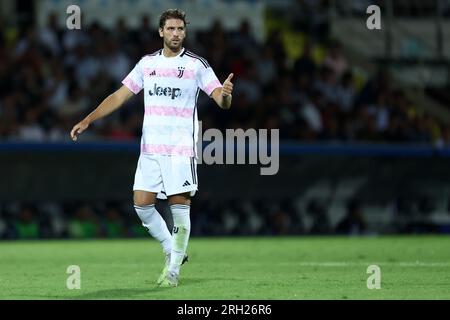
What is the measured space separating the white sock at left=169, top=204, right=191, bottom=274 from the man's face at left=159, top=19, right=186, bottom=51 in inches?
55.8

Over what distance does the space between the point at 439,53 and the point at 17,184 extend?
899cm

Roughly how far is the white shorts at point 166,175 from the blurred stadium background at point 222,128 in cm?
902

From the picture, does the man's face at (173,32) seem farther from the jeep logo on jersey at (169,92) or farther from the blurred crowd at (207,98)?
the blurred crowd at (207,98)

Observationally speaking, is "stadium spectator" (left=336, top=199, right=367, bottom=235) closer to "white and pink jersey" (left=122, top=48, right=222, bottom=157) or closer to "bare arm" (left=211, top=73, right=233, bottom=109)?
"white and pink jersey" (left=122, top=48, right=222, bottom=157)

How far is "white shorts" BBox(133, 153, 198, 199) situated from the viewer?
10.3 m

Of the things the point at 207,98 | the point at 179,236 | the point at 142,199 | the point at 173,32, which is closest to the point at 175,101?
the point at 173,32

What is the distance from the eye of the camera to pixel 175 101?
1029 centimetres

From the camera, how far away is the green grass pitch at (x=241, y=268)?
9.52 metres

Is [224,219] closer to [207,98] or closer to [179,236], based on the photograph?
[207,98]

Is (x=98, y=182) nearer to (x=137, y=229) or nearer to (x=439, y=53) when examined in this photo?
(x=137, y=229)

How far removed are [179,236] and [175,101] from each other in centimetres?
118

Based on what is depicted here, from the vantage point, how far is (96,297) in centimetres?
917

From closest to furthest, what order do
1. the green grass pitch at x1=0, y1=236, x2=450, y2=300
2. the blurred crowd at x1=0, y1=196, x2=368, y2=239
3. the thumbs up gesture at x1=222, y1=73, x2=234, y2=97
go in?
the green grass pitch at x1=0, y1=236, x2=450, y2=300, the thumbs up gesture at x1=222, y1=73, x2=234, y2=97, the blurred crowd at x1=0, y1=196, x2=368, y2=239

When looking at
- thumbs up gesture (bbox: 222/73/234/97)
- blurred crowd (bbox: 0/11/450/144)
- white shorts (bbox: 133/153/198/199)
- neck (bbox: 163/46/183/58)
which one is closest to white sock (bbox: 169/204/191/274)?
white shorts (bbox: 133/153/198/199)
